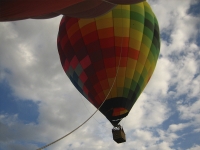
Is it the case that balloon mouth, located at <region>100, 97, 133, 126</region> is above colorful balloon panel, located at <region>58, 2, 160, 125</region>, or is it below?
below

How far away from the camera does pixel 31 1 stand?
4547mm

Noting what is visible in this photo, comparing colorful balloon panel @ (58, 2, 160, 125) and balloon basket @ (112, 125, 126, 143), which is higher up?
colorful balloon panel @ (58, 2, 160, 125)

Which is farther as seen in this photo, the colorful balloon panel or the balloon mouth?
the colorful balloon panel

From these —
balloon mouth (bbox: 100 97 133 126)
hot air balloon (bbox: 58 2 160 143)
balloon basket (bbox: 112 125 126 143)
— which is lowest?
balloon basket (bbox: 112 125 126 143)

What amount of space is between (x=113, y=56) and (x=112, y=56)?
0.05 metres

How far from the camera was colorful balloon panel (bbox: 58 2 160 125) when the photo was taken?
11.1m

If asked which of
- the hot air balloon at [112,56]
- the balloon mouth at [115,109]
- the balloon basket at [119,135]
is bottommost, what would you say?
the balloon basket at [119,135]

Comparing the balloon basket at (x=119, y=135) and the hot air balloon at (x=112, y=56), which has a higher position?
the hot air balloon at (x=112, y=56)

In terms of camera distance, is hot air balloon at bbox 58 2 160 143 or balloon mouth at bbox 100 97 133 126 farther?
hot air balloon at bbox 58 2 160 143

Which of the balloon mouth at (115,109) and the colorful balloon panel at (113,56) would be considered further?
the colorful balloon panel at (113,56)

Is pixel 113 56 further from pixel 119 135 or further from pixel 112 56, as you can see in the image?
pixel 119 135

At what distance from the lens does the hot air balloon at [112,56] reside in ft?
36.4

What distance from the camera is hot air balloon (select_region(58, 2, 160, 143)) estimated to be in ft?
36.4

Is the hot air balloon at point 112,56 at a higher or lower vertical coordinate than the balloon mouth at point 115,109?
higher
